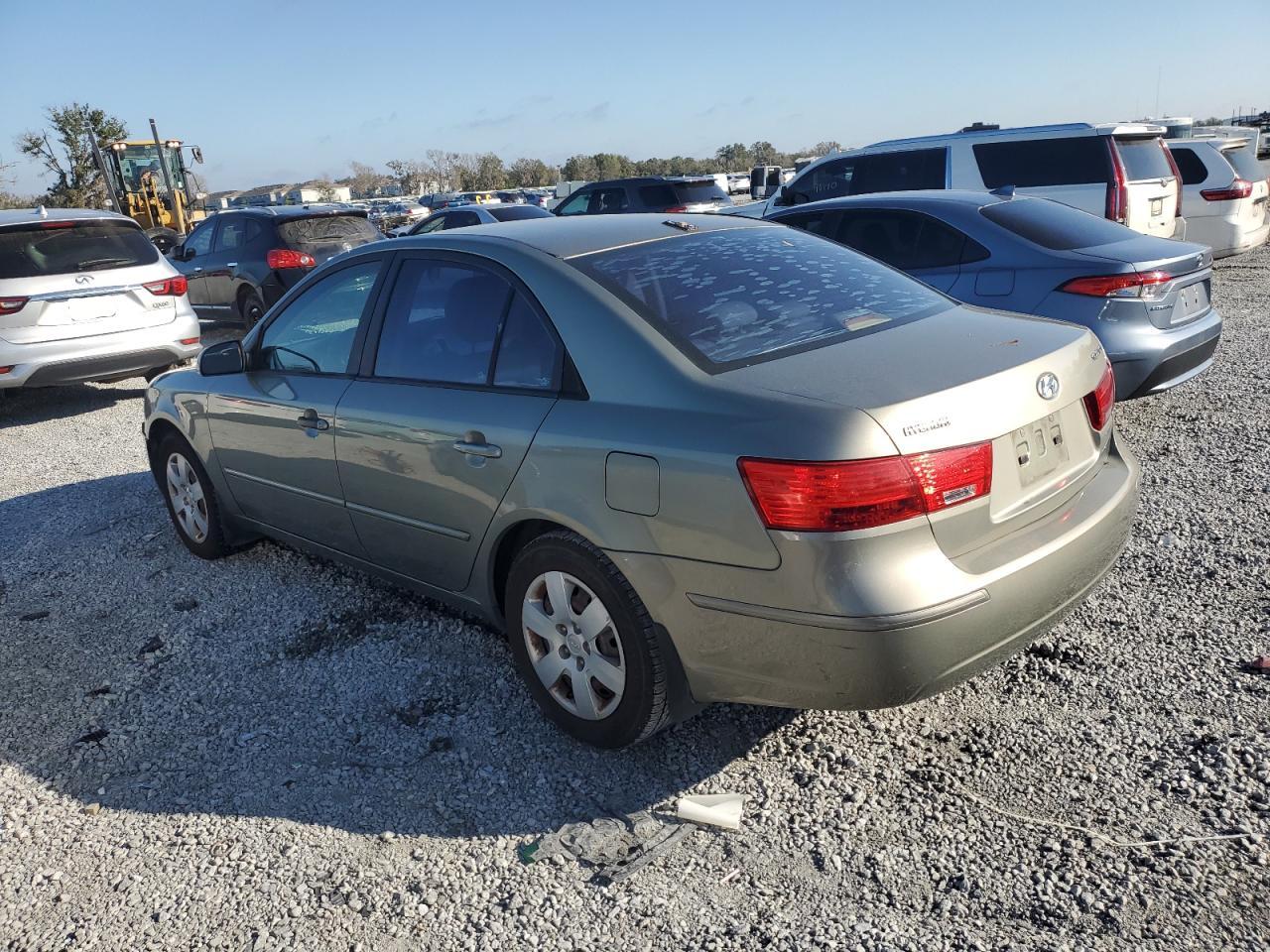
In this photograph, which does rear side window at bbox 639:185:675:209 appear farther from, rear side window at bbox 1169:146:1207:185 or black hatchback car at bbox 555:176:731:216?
rear side window at bbox 1169:146:1207:185

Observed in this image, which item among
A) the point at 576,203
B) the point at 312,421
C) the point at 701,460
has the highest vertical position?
the point at 576,203

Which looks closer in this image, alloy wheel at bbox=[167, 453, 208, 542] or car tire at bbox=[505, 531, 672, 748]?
car tire at bbox=[505, 531, 672, 748]

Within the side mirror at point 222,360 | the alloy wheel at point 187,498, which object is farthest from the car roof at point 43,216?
the side mirror at point 222,360

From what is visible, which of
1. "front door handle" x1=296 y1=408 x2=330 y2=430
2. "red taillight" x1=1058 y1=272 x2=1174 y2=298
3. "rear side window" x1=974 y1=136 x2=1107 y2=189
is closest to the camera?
"front door handle" x1=296 y1=408 x2=330 y2=430

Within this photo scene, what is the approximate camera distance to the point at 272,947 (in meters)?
2.48

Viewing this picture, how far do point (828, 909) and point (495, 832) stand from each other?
98 cm

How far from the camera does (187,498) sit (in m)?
5.15

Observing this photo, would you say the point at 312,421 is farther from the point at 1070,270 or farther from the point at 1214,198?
the point at 1214,198

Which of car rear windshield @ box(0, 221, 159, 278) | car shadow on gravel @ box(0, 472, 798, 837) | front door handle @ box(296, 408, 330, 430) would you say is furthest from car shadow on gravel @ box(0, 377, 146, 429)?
front door handle @ box(296, 408, 330, 430)

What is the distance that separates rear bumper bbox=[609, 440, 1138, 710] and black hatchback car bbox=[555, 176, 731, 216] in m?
13.0

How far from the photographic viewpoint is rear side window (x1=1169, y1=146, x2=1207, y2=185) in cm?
1245

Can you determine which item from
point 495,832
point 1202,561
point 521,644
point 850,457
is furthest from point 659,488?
point 1202,561

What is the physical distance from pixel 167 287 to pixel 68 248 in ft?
2.72

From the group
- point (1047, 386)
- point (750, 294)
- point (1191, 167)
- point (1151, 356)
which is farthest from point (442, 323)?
point (1191, 167)
